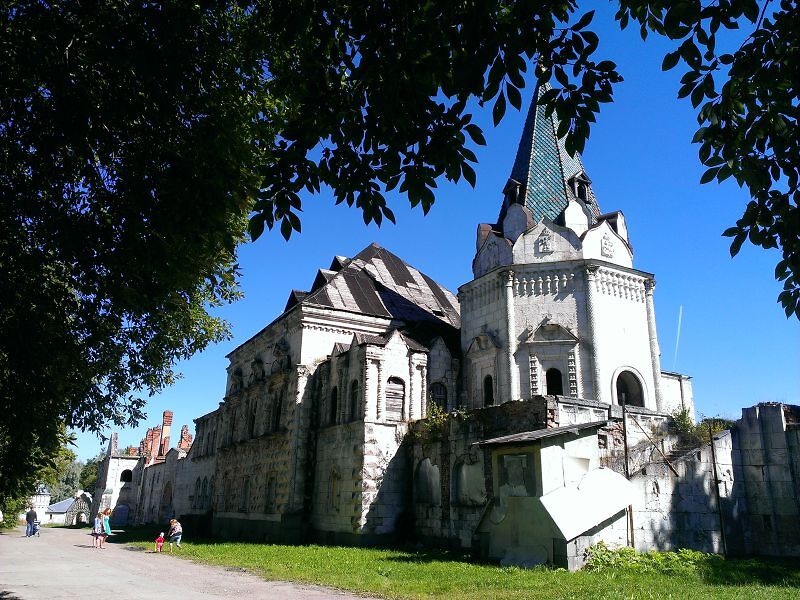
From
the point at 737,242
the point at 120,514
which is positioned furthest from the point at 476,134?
the point at 120,514

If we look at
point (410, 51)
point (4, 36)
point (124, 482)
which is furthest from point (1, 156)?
point (124, 482)

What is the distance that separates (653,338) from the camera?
2464 centimetres

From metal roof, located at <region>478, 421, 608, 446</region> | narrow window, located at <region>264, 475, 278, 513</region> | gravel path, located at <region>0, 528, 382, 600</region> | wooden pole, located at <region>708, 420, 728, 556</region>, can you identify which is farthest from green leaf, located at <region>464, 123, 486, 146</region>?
narrow window, located at <region>264, 475, 278, 513</region>

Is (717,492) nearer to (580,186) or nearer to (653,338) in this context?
(653,338)

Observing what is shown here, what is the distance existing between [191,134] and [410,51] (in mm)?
4482

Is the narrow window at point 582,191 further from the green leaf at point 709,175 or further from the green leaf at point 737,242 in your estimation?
the green leaf at point 709,175

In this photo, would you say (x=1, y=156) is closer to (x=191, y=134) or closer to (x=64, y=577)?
(x=191, y=134)

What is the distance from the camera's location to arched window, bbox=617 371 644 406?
23750 mm

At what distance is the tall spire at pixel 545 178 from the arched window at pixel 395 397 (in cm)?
881

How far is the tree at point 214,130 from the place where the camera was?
17.5 feet

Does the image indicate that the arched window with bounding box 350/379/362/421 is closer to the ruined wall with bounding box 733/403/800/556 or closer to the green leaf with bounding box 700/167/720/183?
the ruined wall with bounding box 733/403/800/556

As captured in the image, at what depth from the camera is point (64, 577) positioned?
599 inches

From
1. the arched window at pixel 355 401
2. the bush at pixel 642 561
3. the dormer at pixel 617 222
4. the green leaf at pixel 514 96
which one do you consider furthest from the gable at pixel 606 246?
the green leaf at pixel 514 96

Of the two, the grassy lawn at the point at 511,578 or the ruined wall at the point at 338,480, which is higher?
the ruined wall at the point at 338,480
